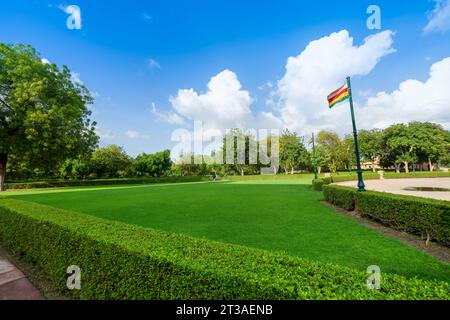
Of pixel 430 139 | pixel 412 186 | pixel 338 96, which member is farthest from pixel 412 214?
pixel 430 139

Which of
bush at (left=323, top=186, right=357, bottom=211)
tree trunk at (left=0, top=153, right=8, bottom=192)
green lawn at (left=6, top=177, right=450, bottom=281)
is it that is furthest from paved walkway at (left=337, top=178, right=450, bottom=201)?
tree trunk at (left=0, top=153, right=8, bottom=192)

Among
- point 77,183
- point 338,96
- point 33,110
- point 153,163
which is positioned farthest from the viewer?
point 153,163

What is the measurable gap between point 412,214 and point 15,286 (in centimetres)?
955

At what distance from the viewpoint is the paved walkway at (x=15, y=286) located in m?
3.67

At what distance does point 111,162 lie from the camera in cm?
5028

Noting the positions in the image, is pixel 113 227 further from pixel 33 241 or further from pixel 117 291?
pixel 33 241

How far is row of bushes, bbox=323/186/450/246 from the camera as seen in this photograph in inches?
209

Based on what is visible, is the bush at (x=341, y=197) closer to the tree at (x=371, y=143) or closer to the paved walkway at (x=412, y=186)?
the paved walkway at (x=412, y=186)

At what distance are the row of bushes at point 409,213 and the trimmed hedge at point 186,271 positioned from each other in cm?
472

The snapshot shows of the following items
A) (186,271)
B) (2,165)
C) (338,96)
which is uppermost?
(338,96)

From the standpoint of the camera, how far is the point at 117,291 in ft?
9.29

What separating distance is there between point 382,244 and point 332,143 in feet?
230

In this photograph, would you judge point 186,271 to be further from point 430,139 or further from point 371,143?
point 371,143

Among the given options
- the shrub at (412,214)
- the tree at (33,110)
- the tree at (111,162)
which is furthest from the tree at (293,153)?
the shrub at (412,214)
